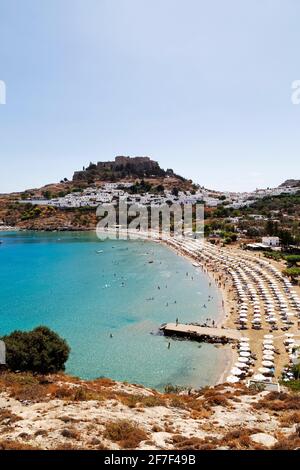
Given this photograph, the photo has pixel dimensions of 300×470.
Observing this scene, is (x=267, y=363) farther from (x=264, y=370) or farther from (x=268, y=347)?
(x=268, y=347)

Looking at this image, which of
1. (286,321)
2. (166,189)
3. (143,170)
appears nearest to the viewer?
(286,321)

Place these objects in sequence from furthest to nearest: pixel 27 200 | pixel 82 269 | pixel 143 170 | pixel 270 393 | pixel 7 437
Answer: pixel 143 170 < pixel 27 200 < pixel 82 269 < pixel 270 393 < pixel 7 437

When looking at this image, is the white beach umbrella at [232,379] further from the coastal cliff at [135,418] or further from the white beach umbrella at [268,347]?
the white beach umbrella at [268,347]

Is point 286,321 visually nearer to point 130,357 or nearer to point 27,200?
point 130,357

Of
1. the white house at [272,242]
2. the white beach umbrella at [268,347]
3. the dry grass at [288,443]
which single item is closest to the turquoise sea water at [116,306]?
the white beach umbrella at [268,347]

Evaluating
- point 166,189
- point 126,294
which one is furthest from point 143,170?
point 126,294

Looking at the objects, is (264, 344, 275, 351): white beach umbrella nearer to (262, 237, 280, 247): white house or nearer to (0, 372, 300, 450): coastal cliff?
(0, 372, 300, 450): coastal cliff

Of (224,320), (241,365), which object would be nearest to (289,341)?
(241,365)
